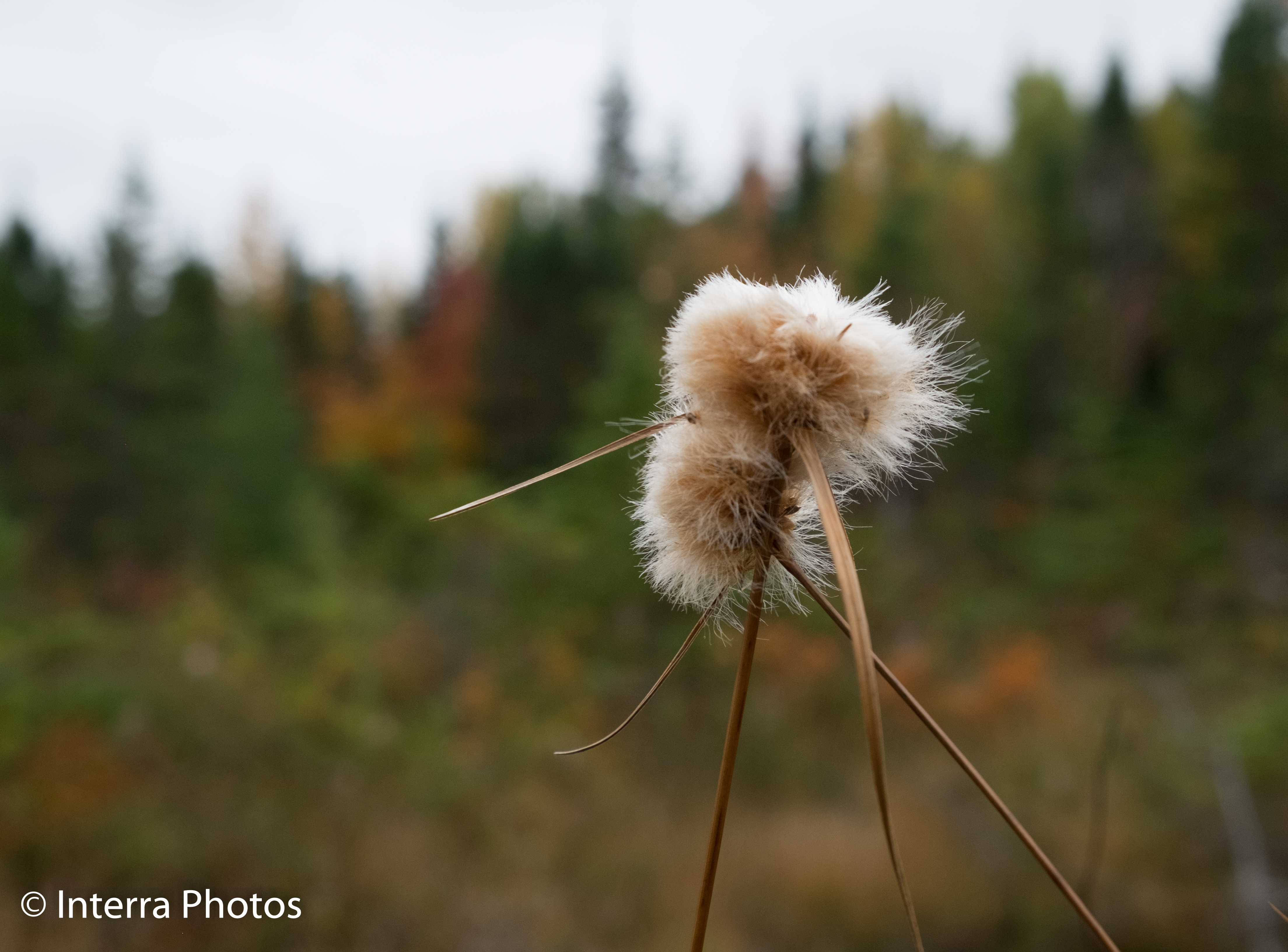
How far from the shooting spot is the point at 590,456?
735 mm

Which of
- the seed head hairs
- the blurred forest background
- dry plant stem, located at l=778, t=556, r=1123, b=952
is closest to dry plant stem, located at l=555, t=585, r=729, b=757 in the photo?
the seed head hairs

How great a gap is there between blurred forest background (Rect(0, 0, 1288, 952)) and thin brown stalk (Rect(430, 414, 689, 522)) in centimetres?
93

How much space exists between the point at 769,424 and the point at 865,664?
1.17 feet

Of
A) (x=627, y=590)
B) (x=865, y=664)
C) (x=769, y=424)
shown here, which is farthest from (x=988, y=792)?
(x=627, y=590)

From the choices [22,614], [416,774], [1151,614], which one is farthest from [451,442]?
[1151,614]

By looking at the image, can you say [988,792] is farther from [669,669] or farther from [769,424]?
[769,424]

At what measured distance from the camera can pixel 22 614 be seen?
11.6 m

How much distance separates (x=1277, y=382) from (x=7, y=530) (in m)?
20.3

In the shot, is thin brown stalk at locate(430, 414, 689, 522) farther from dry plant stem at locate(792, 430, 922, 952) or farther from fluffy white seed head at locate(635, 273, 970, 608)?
dry plant stem at locate(792, 430, 922, 952)

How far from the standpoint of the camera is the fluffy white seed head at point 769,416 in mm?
875

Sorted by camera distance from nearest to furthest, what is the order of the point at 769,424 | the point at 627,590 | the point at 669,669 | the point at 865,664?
the point at 865,664, the point at 669,669, the point at 769,424, the point at 627,590

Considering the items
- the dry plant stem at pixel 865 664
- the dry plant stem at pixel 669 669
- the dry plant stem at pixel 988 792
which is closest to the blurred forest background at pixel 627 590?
the dry plant stem at pixel 988 792

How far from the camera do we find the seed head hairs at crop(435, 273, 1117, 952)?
874mm

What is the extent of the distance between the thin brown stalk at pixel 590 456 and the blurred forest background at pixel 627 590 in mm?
926
